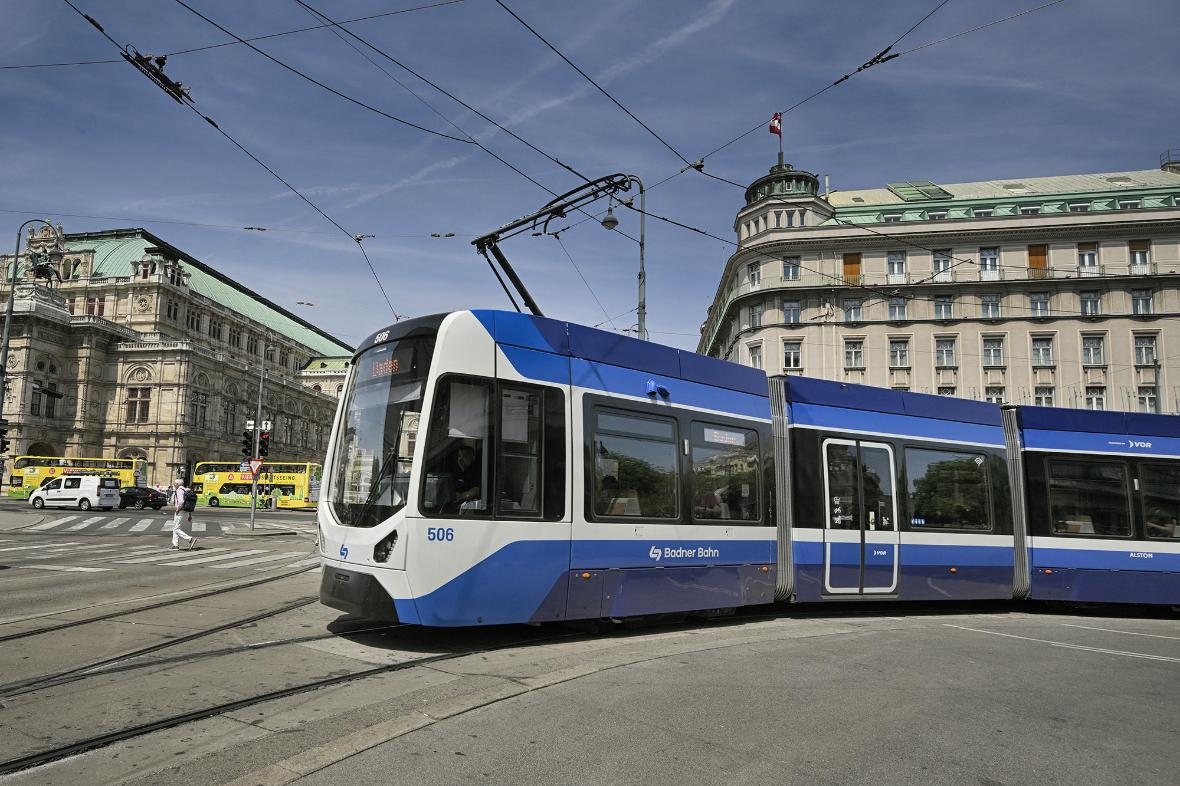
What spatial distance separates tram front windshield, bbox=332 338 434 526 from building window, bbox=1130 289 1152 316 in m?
52.1

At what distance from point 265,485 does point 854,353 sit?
1613 inches

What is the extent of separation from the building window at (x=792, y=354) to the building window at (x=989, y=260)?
11.8 metres

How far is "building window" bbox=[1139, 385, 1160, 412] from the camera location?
1780 inches

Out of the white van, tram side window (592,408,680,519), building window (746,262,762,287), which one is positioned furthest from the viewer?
building window (746,262,762,287)

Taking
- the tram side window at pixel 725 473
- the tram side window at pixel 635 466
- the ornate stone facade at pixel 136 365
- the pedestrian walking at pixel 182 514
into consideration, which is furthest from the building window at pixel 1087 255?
the ornate stone facade at pixel 136 365

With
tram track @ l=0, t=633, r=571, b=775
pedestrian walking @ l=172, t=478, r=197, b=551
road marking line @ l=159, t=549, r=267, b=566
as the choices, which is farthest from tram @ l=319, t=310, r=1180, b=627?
pedestrian walking @ l=172, t=478, r=197, b=551

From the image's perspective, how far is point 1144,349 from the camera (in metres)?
46.3

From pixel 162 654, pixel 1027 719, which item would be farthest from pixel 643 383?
pixel 162 654

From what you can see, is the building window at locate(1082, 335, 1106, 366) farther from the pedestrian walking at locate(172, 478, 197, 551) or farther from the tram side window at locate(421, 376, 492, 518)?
the tram side window at locate(421, 376, 492, 518)

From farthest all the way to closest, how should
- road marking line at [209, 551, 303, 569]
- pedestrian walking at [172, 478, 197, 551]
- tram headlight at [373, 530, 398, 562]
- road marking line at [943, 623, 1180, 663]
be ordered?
pedestrian walking at [172, 478, 197, 551] < road marking line at [209, 551, 303, 569] < road marking line at [943, 623, 1180, 663] < tram headlight at [373, 530, 398, 562]

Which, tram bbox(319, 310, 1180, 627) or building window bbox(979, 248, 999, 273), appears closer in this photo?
tram bbox(319, 310, 1180, 627)

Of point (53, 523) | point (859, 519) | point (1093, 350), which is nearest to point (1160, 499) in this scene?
point (859, 519)

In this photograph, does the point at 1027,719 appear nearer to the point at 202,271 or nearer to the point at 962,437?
the point at 962,437

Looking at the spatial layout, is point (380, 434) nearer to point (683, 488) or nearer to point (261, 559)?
point (683, 488)
